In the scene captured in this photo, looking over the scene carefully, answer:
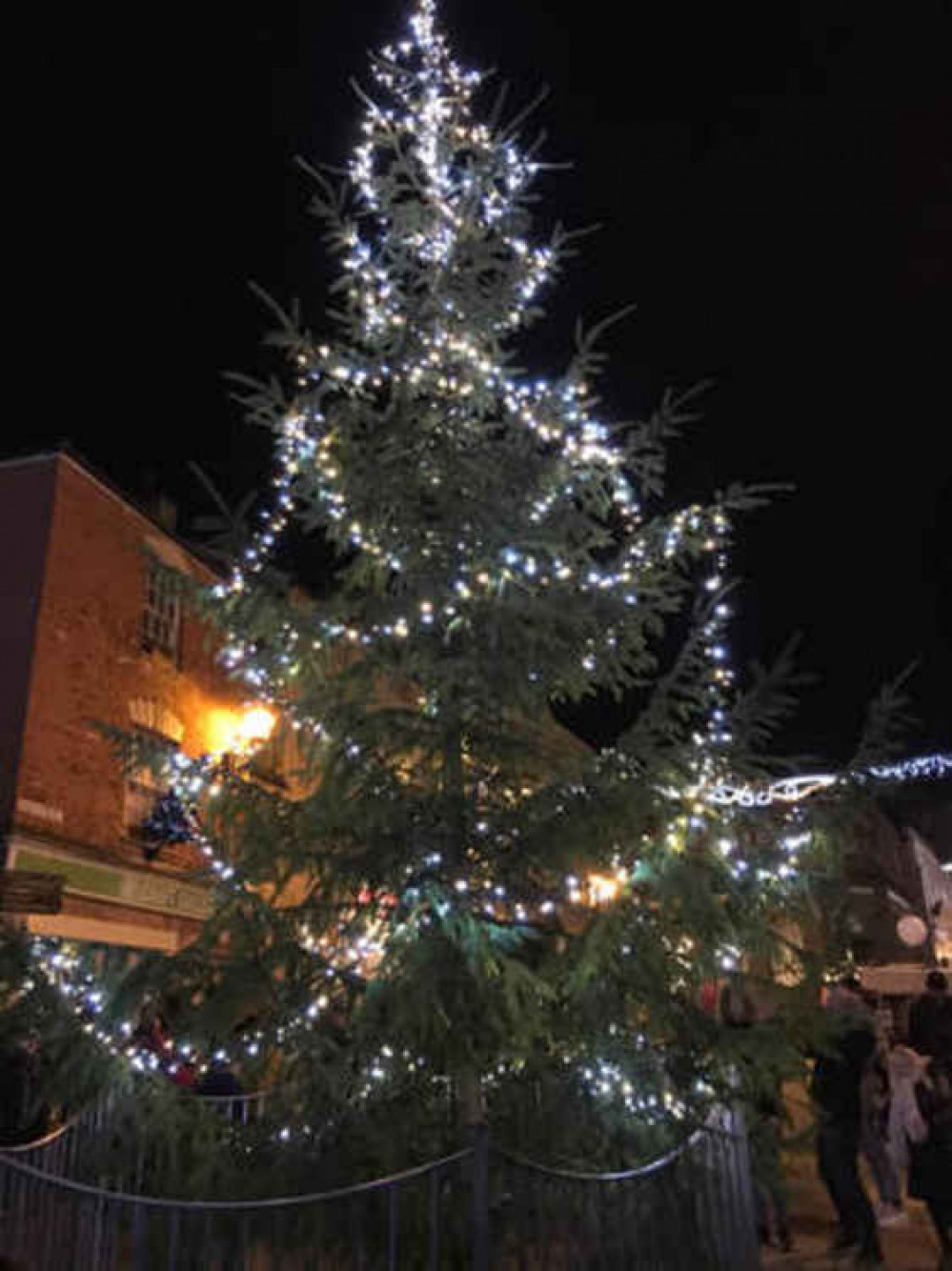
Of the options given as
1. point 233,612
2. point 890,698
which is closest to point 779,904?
point 890,698

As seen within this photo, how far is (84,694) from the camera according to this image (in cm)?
1448

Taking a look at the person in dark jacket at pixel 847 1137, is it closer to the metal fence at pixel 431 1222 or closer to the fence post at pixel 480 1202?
the metal fence at pixel 431 1222

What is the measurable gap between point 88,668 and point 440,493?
9755 mm

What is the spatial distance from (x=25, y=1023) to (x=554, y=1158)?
2.77 meters

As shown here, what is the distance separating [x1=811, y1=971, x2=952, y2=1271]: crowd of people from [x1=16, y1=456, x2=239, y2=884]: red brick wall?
397 inches

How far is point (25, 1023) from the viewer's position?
512 cm

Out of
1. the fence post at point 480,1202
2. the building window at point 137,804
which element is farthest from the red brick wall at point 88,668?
the fence post at point 480,1202

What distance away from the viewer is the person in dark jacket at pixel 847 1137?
6840mm

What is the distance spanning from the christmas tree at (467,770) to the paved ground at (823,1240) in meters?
1.38

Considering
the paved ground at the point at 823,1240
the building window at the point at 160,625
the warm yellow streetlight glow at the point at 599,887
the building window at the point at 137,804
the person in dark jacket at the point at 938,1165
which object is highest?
the building window at the point at 160,625

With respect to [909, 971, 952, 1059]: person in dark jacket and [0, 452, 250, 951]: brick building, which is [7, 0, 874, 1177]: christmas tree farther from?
[0, 452, 250, 951]: brick building

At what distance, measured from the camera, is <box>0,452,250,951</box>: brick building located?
536 inches

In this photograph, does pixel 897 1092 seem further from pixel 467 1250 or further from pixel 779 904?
pixel 467 1250

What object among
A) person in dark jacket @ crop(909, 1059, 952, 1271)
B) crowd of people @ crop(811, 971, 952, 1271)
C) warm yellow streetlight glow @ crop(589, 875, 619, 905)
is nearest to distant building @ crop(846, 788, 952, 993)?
crowd of people @ crop(811, 971, 952, 1271)
